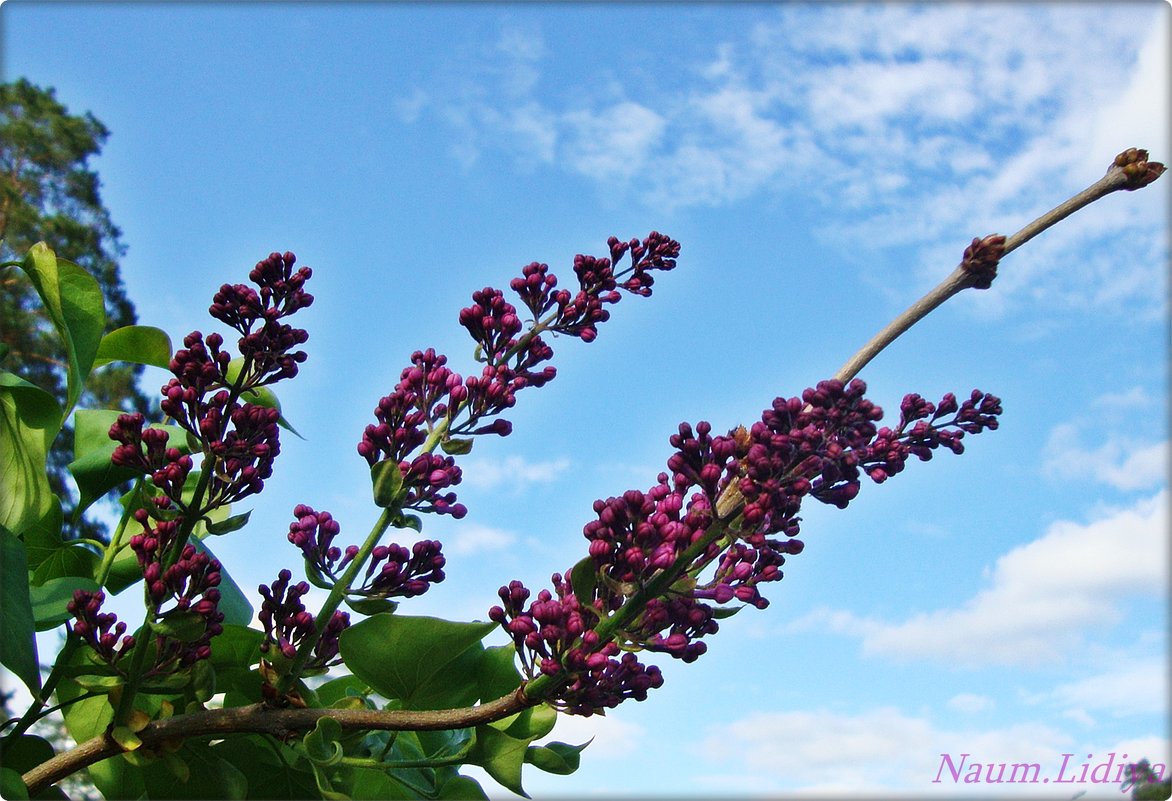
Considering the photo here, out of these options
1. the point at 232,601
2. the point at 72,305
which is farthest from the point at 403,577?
the point at 72,305

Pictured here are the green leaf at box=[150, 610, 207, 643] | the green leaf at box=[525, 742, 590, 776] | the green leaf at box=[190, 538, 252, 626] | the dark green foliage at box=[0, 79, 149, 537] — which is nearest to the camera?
the green leaf at box=[150, 610, 207, 643]

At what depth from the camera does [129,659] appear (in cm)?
140

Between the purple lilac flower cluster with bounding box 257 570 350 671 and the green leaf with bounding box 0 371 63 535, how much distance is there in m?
0.51

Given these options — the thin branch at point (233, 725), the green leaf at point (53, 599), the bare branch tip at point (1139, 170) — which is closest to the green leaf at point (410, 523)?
the thin branch at point (233, 725)

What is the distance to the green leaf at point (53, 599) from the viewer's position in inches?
56.8

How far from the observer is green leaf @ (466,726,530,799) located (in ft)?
4.37

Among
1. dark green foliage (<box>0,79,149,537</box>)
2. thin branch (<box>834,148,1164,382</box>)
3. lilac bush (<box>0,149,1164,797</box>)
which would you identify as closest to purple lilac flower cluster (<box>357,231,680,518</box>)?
lilac bush (<box>0,149,1164,797</box>)

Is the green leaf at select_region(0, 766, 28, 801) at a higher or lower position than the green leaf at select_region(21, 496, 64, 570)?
lower

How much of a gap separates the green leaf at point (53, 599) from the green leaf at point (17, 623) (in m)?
0.03

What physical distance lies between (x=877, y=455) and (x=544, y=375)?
0.53m

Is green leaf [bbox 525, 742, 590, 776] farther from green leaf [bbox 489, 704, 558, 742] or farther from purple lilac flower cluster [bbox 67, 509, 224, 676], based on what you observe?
purple lilac flower cluster [bbox 67, 509, 224, 676]

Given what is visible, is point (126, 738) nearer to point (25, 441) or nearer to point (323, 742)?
point (323, 742)

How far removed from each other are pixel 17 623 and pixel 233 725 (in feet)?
1.13

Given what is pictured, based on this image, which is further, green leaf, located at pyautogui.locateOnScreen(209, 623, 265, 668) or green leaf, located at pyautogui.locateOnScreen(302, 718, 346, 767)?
green leaf, located at pyautogui.locateOnScreen(209, 623, 265, 668)
